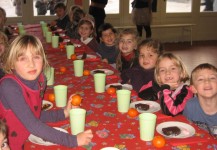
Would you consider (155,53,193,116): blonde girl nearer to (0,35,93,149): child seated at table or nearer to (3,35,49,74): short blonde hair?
(0,35,93,149): child seated at table

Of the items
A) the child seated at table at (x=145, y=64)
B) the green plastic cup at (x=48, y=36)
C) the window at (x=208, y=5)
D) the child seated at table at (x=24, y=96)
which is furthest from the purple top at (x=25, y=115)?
the window at (x=208, y=5)

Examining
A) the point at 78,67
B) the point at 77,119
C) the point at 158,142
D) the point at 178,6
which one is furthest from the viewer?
the point at 178,6

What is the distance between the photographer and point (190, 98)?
225cm

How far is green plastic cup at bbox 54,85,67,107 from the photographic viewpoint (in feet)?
7.09

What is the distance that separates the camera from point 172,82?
2375 mm

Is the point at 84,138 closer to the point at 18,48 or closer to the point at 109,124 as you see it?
the point at 109,124

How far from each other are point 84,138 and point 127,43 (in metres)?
1.91

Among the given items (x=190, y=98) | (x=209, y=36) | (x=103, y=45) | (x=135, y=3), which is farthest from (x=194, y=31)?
(x=190, y=98)

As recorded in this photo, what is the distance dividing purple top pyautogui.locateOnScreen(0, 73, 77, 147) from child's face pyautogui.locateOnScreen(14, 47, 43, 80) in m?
0.04

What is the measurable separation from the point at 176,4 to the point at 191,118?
24.5 ft

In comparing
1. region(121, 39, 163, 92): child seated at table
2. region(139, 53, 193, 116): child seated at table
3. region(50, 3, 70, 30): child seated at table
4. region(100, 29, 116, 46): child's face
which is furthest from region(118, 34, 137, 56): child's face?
region(50, 3, 70, 30): child seated at table

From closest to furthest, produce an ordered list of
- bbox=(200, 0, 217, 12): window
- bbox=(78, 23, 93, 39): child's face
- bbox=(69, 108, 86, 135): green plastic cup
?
bbox=(69, 108, 86, 135): green plastic cup < bbox=(78, 23, 93, 39): child's face < bbox=(200, 0, 217, 12): window

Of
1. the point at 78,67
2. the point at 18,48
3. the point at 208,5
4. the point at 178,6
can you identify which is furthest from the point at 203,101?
the point at 208,5

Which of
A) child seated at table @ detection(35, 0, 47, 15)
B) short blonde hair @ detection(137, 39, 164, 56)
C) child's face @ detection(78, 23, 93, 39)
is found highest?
child seated at table @ detection(35, 0, 47, 15)
